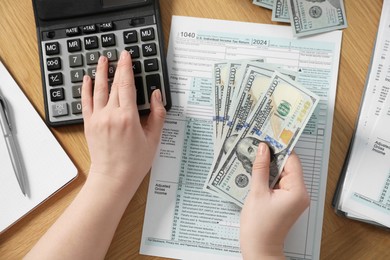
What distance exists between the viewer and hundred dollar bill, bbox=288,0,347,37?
699 millimetres

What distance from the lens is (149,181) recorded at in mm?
689

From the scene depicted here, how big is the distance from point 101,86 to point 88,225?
0.65ft

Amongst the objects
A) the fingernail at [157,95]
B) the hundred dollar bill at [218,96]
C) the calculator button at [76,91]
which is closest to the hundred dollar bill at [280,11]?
the hundred dollar bill at [218,96]

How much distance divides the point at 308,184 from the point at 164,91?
256 millimetres

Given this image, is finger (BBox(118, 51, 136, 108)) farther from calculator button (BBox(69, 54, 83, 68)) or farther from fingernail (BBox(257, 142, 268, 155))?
fingernail (BBox(257, 142, 268, 155))

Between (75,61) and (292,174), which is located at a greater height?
(75,61)

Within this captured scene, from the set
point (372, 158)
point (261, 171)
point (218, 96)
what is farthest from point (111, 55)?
point (372, 158)

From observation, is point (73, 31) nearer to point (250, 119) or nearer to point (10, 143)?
point (10, 143)

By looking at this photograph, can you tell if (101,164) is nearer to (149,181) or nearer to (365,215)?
(149,181)

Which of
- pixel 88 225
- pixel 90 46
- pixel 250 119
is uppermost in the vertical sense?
pixel 90 46

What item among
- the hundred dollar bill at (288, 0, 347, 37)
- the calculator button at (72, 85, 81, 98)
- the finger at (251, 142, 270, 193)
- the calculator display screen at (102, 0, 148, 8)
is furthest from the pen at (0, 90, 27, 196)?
the hundred dollar bill at (288, 0, 347, 37)

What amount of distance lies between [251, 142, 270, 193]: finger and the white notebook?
27 centimetres

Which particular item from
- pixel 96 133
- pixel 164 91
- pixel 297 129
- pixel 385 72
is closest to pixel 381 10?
pixel 385 72

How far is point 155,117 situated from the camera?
67 centimetres
